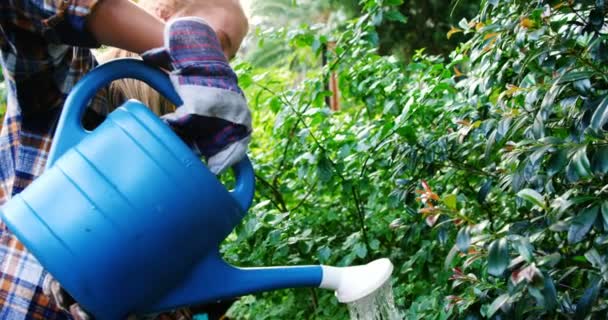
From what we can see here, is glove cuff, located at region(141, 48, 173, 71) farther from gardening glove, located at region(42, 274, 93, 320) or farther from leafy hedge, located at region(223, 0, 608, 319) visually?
leafy hedge, located at region(223, 0, 608, 319)

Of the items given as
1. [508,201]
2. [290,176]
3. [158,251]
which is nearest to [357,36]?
[290,176]

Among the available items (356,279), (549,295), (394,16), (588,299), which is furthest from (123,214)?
(394,16)

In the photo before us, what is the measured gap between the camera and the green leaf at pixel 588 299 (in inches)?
52.7

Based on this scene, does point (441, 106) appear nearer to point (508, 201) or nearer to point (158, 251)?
point (508, 201)

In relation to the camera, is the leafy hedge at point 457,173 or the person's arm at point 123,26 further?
the leafy hedge at point 457,173

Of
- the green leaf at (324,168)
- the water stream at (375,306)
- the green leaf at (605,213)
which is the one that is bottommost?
the green leaf at (324,168)

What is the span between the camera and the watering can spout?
1085 millimetres

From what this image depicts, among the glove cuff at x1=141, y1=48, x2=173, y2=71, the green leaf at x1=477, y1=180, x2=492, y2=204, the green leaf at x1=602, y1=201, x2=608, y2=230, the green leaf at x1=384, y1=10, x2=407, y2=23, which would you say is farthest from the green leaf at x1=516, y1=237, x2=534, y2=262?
the green leaf at x1=384, y1=10, x2=407, y2=23

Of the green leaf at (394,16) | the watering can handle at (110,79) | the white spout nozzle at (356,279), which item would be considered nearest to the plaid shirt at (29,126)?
the watering can handle at (110,79)

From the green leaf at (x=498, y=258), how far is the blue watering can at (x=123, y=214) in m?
0.42

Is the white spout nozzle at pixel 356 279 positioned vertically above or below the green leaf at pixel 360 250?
above

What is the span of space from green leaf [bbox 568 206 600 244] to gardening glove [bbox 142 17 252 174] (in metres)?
0.55

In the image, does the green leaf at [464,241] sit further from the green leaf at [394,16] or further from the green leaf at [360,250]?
the green leaf at [394,16]

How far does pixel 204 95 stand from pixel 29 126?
40 cm
